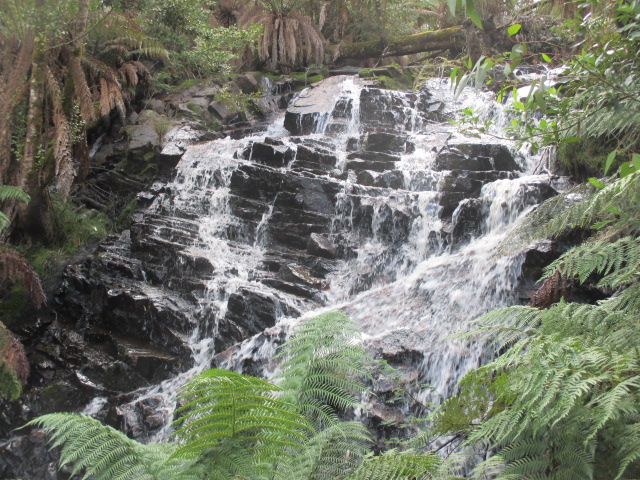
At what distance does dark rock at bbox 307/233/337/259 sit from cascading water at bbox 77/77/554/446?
19 mm

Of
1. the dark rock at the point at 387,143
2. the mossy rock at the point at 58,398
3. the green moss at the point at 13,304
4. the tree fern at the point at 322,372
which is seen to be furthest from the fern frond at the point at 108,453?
the dark rock at the point at 387,143

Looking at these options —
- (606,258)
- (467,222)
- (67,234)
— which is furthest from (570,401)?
(67,234)

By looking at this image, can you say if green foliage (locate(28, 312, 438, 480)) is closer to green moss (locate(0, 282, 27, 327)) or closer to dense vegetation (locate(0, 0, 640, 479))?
dense vegetation (locate(0, 0, 640, 479))

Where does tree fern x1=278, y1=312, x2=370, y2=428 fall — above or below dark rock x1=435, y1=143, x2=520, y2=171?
below

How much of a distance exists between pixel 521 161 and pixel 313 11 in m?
9.76

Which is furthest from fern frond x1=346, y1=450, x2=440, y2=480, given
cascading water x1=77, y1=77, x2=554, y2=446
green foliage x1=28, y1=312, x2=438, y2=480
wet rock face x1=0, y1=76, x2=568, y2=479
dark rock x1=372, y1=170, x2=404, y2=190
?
dark rock x1=372, y1=170, x2=404, y2=190

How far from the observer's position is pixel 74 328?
746cm

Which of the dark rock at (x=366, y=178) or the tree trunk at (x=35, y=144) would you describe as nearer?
the tree trunk at (x=35, y=144)

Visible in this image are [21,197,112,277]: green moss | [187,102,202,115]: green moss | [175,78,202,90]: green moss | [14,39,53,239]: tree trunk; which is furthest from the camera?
[175,78,202,90]: green moss

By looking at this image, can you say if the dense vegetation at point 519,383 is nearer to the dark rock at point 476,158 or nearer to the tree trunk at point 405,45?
the dark rock at point 476,158

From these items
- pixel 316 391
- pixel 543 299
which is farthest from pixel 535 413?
pixel 543 299

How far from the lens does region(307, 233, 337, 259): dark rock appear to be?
7.97 meters

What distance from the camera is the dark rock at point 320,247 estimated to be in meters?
7.97

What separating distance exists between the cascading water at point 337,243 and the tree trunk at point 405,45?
3.86 metres
